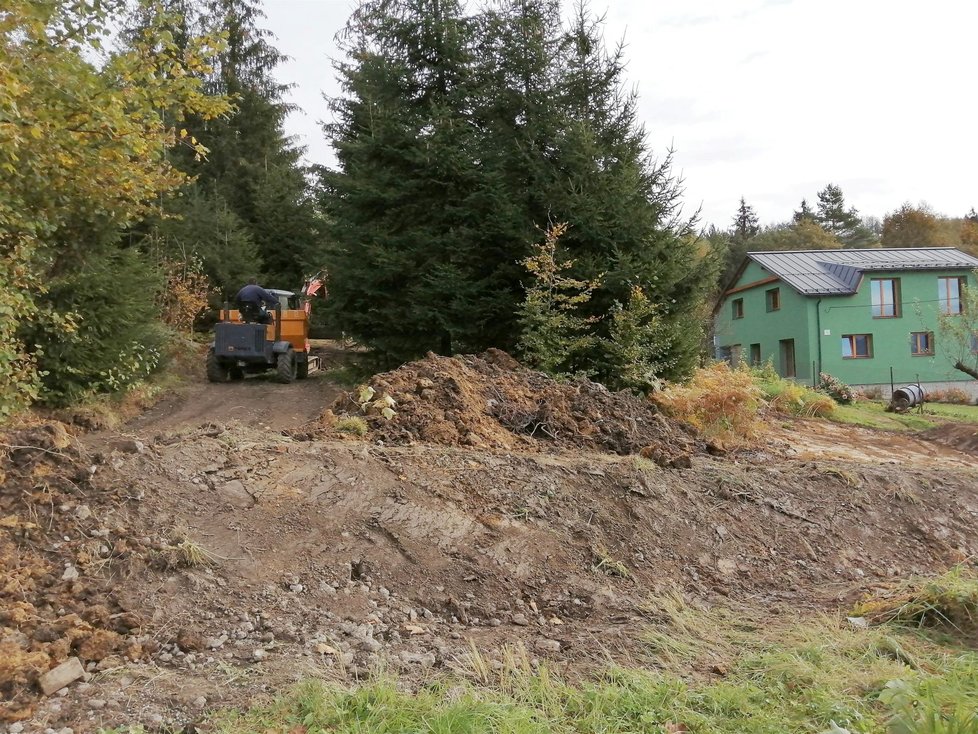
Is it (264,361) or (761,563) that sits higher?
(264,361)

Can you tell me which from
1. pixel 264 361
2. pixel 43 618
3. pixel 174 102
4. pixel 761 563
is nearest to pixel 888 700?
pixel 761 563

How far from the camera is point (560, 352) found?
1157 cm

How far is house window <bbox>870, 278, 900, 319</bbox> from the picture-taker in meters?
27.1

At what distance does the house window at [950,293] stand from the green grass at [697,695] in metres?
27.9

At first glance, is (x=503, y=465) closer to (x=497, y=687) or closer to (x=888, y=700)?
(x=497, y=687)

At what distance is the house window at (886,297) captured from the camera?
1069 inches

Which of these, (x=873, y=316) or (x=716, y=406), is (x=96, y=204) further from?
(x=873, y=316)

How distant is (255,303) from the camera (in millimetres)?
14484

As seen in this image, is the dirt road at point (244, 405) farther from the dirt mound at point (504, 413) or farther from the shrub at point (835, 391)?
the shrub at point (835, 391)

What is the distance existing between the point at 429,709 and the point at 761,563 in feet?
11.3

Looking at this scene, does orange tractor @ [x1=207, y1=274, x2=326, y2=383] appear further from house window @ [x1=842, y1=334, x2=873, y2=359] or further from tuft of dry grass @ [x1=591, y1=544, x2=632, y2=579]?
house window @ [x1=842, y1=334, x2=873, y2=359]

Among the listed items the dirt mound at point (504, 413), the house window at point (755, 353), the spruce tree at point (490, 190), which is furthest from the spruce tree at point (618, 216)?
the house window at point (755, 353)

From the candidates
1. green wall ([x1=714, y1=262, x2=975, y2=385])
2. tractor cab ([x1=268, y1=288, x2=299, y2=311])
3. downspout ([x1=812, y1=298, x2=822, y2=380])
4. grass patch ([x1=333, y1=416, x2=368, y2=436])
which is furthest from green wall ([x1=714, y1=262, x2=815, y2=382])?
grass patch ([x1=333, y1=416, x2=368, y2=436])

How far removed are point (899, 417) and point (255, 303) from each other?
585 inches
